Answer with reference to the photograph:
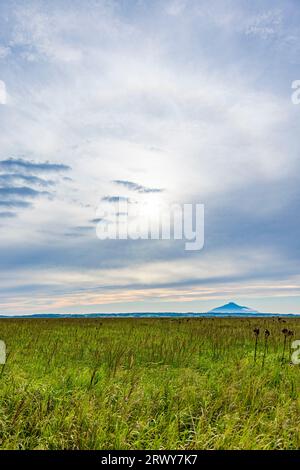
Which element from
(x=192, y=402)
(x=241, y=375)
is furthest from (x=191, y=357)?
(x=192, y=402)

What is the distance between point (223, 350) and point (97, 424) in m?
8.62

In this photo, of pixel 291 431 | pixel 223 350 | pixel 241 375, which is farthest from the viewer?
pixel 223 350

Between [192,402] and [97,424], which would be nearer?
[97,424]

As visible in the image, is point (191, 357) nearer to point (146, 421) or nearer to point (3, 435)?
point (146, 421)
